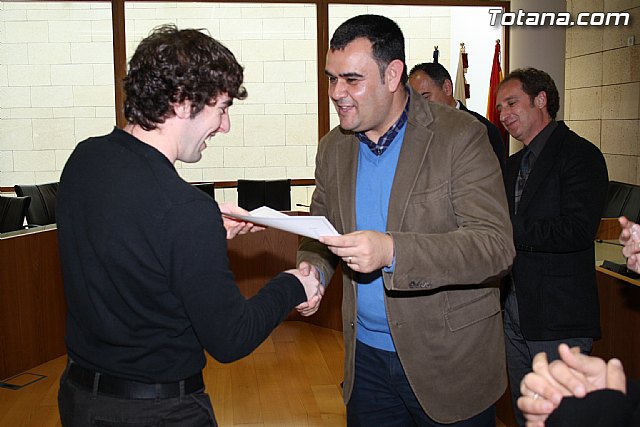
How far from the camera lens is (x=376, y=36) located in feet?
7.54

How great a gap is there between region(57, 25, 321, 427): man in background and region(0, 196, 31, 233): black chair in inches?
168

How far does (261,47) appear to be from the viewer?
8.96 m

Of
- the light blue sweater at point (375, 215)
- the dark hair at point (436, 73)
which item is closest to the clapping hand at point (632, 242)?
the light blue sweater at point (375, 215)

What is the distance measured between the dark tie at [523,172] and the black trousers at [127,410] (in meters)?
2.01

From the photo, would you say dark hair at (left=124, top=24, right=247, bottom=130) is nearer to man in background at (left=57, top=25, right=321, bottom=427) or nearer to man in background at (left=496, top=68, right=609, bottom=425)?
man in background at (left=57, top=25, right=321, bottom=427)

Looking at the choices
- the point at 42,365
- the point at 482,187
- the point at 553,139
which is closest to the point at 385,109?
the point at 482,187

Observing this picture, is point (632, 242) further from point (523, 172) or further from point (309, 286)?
point (523, 172)

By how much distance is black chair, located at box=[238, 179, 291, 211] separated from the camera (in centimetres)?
731

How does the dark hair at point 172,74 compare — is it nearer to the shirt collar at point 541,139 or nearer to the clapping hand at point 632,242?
the clapping hand at point 632,242

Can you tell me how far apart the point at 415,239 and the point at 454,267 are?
139mm

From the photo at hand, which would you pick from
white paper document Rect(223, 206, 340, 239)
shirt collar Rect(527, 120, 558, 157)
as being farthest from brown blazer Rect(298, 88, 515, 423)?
shirt collar Rect(527, 120, 558, 157)

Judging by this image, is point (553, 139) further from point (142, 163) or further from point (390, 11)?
point (390, 11)

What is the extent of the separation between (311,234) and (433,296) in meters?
0.52
